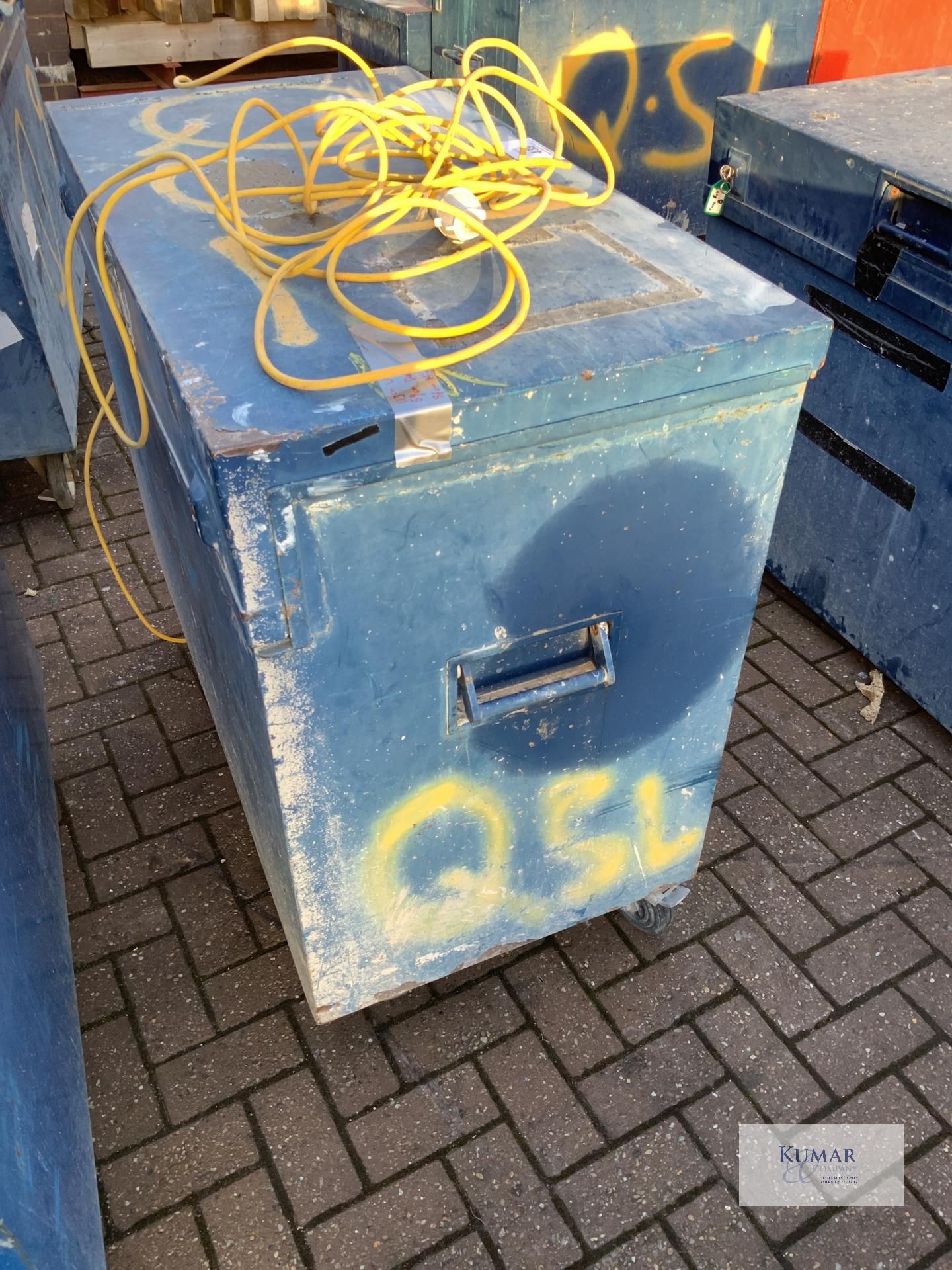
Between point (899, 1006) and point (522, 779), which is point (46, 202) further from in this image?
point (899, 1006)

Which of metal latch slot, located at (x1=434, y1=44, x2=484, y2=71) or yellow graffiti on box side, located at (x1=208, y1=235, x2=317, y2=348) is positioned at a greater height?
yellow graffiti on box side, located at (x1=208, y1=235, x2=317, y2=348)

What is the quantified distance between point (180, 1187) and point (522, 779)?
104 centimetres

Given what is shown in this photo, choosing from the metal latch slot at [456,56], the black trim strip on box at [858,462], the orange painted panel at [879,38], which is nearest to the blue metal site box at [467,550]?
the black trim strip on box at [858,462]

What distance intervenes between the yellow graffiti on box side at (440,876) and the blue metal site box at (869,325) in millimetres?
1483

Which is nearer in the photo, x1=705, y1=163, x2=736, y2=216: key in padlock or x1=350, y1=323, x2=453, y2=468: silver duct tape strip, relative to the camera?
x1=350, y1=323, x2=453, y2=468: silver duct tape strip

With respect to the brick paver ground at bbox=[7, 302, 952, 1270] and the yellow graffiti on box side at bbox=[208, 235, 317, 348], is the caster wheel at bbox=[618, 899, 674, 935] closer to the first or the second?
the brick paver ground at bbox=[7, 302, 952, 1270]

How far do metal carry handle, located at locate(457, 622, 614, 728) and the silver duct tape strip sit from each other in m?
0.40

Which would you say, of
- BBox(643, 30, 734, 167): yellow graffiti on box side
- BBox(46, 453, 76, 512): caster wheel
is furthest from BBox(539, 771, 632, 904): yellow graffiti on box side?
BBox(643, 30, 734, 167): yellow graffiti on box side

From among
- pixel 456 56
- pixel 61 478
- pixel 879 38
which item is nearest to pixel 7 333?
pixel 61 478

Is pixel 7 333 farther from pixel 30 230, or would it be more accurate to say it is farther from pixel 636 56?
pixel 636 56

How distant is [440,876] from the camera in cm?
189

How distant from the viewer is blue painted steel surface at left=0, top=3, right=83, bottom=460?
10.2 feet

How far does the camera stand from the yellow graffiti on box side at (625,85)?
3867 millimetres

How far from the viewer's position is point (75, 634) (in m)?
3.19
